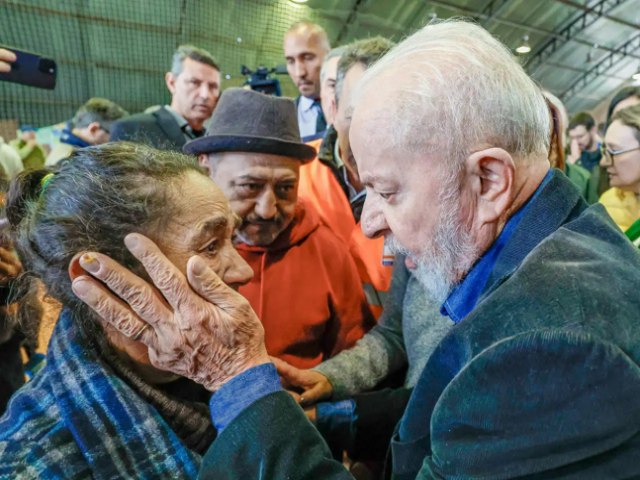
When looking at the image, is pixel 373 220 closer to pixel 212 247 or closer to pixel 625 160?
pixel 212 247

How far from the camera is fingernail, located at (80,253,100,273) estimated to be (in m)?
1.12

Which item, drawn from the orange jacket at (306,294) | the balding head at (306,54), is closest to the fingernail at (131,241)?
the orange jacket at (306,294)

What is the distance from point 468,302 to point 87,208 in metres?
0.96

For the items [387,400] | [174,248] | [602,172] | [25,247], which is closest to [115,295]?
[174,248]

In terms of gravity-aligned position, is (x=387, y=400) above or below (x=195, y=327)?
below

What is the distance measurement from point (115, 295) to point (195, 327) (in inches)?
8.6

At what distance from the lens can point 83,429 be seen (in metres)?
1.10

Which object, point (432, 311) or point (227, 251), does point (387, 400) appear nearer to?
point (432, 311)

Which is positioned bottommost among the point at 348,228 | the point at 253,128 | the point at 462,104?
the point at 348,228

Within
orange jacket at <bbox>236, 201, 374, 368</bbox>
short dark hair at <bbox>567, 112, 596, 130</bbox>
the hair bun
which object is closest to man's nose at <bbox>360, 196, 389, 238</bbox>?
orange jacket at <bbox>236, 201, 374, 368</bbox>

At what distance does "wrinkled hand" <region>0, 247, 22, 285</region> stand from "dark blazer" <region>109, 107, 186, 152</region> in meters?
1.49

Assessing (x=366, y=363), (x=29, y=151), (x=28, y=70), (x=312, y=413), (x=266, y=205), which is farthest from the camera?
(x=29, y=151)

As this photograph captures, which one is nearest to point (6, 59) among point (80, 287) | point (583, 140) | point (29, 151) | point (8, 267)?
point (8, 267)

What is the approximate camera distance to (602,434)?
30.0 inches
